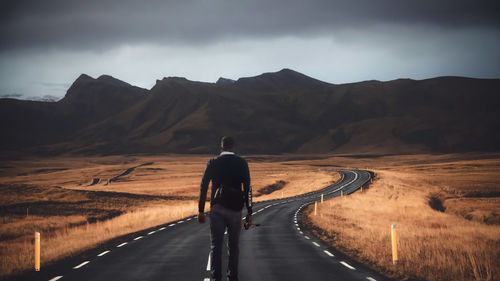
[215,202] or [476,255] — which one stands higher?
[215,202]

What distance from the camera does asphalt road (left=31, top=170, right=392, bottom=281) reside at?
11312 millimetres

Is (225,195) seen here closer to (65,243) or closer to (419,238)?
(65,243)

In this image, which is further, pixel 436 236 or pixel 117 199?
pixel 117 199

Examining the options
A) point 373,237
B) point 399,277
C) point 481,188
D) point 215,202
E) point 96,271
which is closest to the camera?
point 215,202

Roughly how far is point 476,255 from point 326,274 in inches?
243

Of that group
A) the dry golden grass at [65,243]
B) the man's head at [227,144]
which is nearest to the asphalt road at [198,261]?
the dry golden grass at [65,243]

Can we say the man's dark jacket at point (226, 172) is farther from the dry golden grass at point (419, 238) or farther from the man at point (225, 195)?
the dry golden grass at point (419, 238)

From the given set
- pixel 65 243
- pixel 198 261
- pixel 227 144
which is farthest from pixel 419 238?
pixel 227 144

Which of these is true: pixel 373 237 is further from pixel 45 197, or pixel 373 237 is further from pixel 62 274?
pixel 45 197

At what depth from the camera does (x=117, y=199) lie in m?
49.7

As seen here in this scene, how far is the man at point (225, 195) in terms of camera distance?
25.5 feet

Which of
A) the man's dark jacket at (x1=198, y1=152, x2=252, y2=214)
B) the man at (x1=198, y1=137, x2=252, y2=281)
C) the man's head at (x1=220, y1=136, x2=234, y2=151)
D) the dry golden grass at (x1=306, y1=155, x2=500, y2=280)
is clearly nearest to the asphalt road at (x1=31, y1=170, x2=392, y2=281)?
the dry golden grass at (x1=306, y1=155, x2=500, y2=280)

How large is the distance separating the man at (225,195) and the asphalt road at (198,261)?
10.3ft

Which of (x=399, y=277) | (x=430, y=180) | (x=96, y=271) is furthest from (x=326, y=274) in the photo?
(x=430, y=180)
